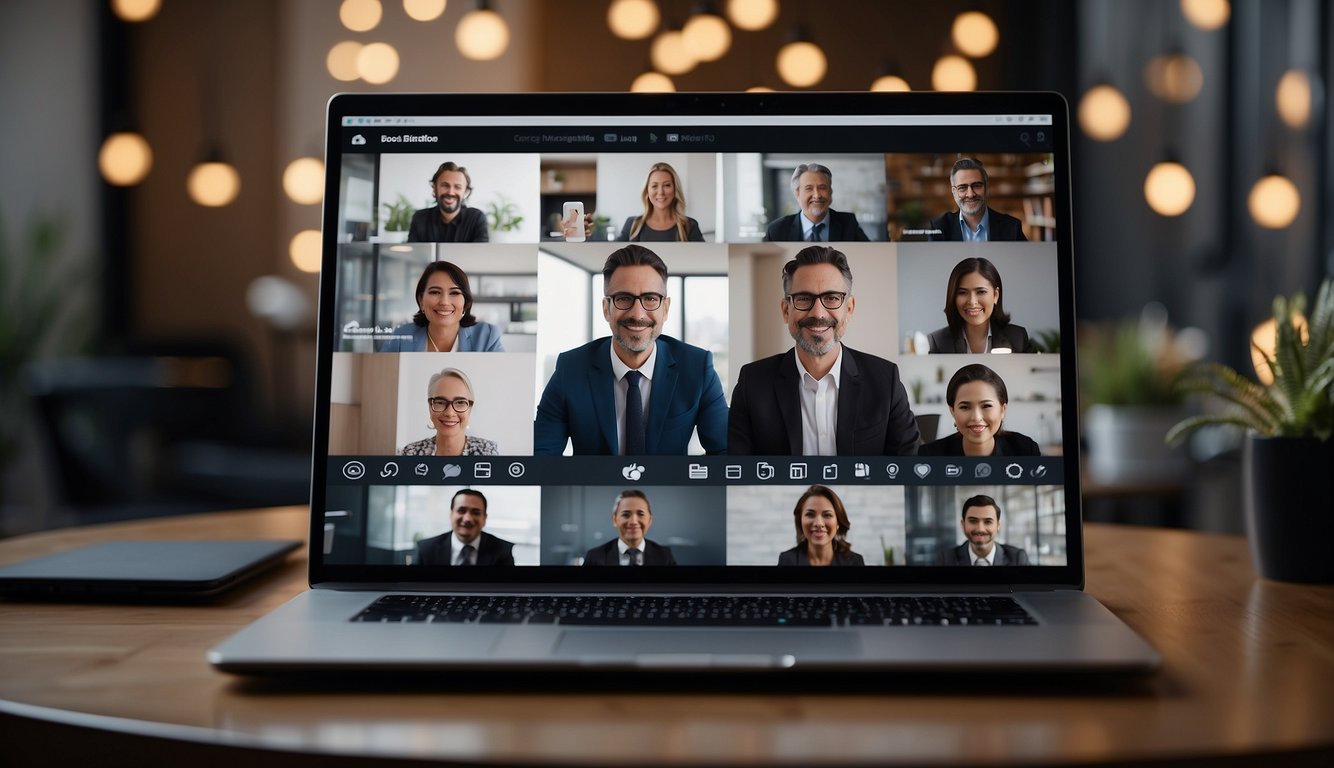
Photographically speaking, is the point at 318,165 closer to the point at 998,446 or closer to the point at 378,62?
the point at 378,62

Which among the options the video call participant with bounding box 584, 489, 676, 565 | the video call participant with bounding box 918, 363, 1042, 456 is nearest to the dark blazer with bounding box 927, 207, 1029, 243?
the video call participant with bounding box 918, 363, 1042, 456

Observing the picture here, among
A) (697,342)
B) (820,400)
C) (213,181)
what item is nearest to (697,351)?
(697,342)

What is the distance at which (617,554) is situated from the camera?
782 millimetres

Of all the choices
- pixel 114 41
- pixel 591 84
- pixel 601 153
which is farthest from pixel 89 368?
pixel 601 153

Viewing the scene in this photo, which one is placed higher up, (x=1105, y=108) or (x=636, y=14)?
(x=636, y=14)

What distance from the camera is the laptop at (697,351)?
0.78 meters

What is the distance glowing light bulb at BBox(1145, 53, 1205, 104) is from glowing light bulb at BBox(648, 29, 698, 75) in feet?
5.02

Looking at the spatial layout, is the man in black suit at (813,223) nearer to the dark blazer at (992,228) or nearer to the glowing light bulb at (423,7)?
the dark blazer at (992,228)

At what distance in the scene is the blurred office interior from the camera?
3082 mm

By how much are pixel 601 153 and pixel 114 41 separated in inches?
210

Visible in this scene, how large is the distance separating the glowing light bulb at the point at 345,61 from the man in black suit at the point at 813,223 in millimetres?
4268

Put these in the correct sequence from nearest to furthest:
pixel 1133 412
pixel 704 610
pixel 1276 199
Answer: pixel 704 610 < pixel 1133 412 < pixel 1276 199

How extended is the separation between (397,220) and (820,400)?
1.27ft

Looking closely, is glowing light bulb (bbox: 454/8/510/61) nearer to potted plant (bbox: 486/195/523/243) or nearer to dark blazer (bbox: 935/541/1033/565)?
potted plant (bbox: 486/195/523/243)
